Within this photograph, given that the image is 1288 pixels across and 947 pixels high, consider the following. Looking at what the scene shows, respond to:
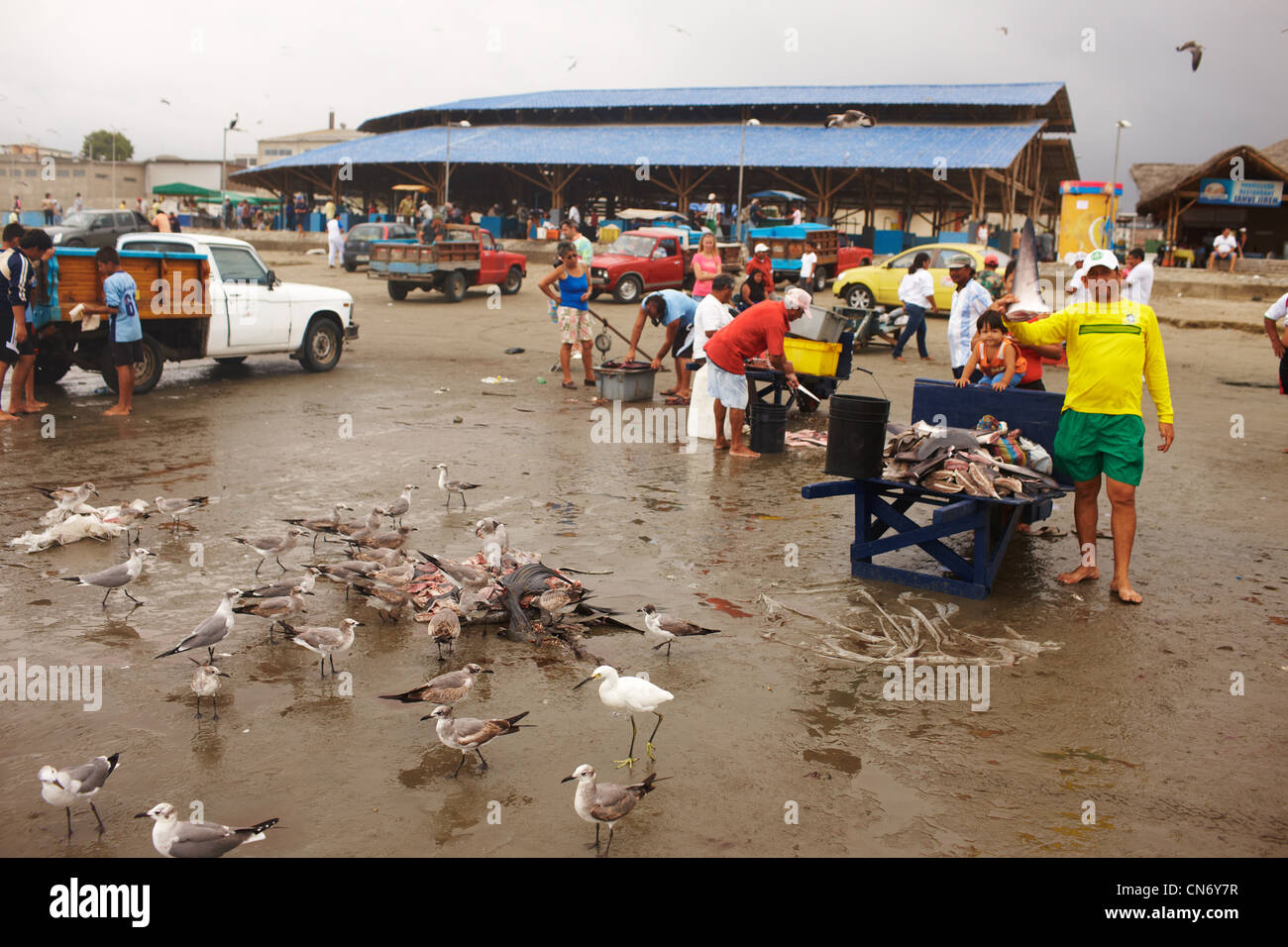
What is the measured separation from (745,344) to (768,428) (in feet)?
3.84

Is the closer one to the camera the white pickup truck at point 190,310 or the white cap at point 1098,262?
the white cap at point 1098,262

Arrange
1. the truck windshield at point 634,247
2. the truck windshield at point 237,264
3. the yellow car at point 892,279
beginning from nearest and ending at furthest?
the truck windshield at point 237,264
the yellow car at point 892,279
the truck windshield at point 634,247

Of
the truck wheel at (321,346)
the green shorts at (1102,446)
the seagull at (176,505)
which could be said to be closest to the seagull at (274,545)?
the seagull at (176,505)

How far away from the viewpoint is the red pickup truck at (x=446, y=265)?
74.8 ft

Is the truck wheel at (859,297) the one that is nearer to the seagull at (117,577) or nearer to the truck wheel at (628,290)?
the truck wheel at (628,290)

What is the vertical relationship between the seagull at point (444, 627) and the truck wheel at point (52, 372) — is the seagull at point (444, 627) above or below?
below

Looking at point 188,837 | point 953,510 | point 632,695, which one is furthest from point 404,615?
point 953,510

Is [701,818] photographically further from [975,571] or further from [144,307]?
[144,307]

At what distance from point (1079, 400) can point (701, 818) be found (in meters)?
4.02

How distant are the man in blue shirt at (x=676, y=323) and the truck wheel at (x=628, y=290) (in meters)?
11.8

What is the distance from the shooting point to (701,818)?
3.83m

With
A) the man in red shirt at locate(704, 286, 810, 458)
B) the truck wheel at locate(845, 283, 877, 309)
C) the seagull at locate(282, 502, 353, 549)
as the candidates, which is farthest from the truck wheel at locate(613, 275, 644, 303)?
the seagull at locate(282, 502, 353, 549)

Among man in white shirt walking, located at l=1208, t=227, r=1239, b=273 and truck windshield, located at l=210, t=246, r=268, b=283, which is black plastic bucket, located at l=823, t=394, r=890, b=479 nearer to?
truck windshield, located at l=210, t=246, r=268, b=283

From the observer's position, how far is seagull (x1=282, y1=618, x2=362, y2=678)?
4.98 metres
